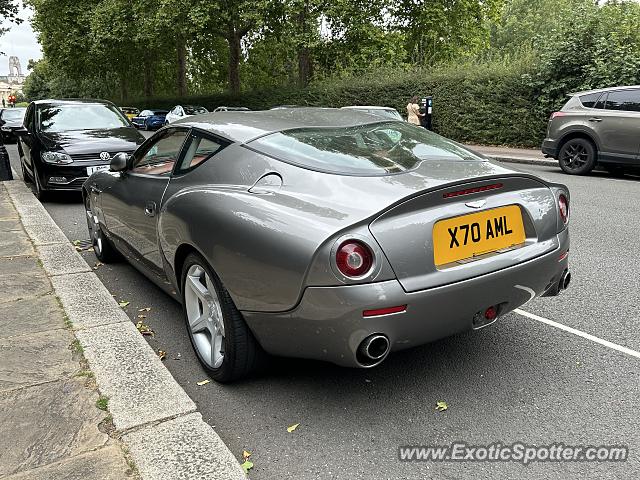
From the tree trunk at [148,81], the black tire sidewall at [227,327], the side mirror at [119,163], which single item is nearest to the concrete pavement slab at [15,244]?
the side mirror at [119,163]

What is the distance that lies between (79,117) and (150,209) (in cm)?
685

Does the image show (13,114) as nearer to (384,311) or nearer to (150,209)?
(150,209)

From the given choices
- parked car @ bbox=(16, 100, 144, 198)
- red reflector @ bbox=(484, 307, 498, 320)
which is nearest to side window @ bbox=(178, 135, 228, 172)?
red reflector @ bbox=(484, 307, 498, 320)

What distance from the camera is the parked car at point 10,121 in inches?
889

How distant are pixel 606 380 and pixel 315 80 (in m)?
28.0

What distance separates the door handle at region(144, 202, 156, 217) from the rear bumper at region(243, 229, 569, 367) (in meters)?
1.31

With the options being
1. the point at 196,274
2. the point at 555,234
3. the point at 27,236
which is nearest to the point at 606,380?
the point at 555,234

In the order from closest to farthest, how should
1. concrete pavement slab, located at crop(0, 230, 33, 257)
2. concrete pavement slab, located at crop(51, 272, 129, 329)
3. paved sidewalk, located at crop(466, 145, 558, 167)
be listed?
concrete pavement slab, located at crop(51, 272, 129, 329)
concrete pavement slab, located at crop(0, 230, 33, 257)
paved sidewalk, located at crop(466, 145, 558, 167)

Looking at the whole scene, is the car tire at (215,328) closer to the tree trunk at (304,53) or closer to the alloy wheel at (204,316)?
the alloy wheel at (204,316)

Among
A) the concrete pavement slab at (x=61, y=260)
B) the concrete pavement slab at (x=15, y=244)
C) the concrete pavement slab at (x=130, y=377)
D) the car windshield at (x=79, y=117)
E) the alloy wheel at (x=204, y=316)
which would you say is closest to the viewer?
the concrete pavement slab at (x=130, y=377)

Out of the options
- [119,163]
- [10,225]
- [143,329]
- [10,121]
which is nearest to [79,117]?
[10,225]

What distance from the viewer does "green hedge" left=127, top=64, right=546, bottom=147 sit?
17.6 m

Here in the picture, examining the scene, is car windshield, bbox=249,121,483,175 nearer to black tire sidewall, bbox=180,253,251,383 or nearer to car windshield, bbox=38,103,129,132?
black tire sidewall, bbox=180,253,251,383

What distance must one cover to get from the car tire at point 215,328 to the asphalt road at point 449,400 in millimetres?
134
